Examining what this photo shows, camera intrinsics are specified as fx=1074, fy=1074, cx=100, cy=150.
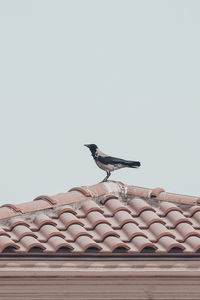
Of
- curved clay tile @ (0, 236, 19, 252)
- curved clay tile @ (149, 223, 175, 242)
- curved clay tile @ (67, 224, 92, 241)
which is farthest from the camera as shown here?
curved clay tile @ (149, 223, 175, 242)

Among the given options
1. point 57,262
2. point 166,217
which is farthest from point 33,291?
point 166,217

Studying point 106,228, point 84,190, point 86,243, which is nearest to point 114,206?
point 84,190

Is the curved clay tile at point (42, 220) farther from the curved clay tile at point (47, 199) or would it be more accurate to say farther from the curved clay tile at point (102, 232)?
the curved clay tile at point (102, 232)

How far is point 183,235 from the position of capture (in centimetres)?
1129

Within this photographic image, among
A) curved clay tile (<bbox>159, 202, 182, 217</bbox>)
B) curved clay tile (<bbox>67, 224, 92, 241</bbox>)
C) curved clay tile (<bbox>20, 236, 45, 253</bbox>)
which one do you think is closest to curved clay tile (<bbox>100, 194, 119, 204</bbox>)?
curved clay tile (<bbox>159, 202, 182, 217</bbox>)

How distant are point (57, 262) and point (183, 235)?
5.25 ft

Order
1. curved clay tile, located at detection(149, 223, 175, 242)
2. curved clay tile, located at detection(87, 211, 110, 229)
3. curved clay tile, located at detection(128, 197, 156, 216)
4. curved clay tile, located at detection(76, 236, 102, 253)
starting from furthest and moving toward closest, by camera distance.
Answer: curved clay tile, located at detection(128, 197, 156, 216) < curved clay tile, located at detection(87, 211, 110, 229) < curved clay tile, located at detection(149, 223, 175, 242) < curved clay tile, located at detection(76, 236, 102, 253)

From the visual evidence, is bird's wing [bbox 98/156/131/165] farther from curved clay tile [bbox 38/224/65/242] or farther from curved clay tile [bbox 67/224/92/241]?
curved clay tile [bbox 38/224/65/242]

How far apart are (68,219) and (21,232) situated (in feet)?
2.21

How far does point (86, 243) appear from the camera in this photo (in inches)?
419

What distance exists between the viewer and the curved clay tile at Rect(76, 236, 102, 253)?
10.6 meters

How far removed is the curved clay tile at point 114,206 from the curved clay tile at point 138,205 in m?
0.10

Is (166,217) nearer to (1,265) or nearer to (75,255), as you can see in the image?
(75,255)

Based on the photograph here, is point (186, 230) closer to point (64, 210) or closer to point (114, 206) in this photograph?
point (114, 206)
